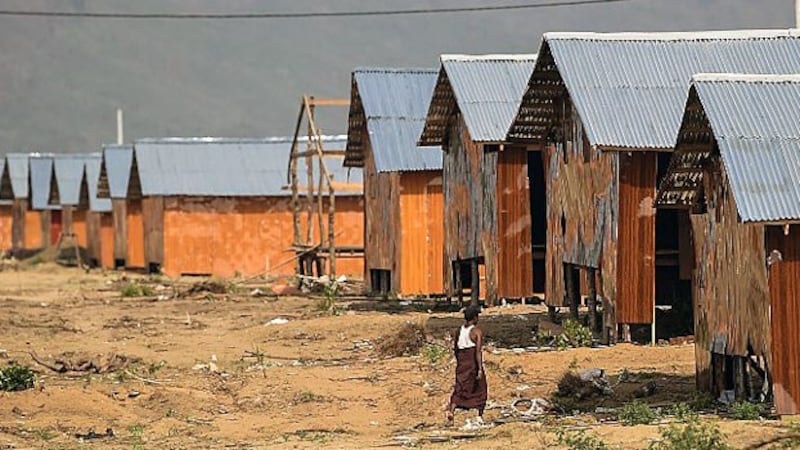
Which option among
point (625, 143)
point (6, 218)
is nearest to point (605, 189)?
point (625, 143)

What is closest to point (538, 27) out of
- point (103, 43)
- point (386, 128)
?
point (103, 43)

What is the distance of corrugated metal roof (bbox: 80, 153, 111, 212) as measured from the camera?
61.1 metres

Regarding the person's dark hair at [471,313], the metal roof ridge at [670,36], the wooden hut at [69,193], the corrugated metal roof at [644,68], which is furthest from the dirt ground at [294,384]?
the wooden hut at [69,193]

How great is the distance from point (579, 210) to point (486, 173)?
5.04 meters

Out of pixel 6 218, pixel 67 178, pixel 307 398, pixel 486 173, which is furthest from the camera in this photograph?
pixel 6 218

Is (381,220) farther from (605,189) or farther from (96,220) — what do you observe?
(96,220)

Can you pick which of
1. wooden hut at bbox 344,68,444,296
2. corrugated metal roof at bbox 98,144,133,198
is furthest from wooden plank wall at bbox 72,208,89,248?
wooden hut at bbox 344,68,444,296

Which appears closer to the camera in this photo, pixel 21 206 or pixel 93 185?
pixel 93 185

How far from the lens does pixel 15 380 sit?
768 inches

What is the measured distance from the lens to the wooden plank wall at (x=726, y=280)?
1545 centimetres

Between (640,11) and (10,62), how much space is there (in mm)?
59541

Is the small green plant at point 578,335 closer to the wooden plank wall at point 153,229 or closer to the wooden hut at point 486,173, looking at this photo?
the wooden hut at point 486,173

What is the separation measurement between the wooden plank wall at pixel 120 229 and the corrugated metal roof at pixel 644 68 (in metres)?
34.8

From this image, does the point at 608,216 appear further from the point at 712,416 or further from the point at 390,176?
the point at 390,176
